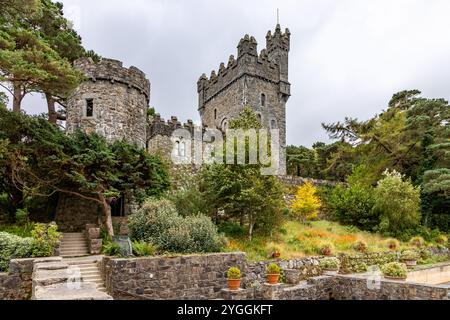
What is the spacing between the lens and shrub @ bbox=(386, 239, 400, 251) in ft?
59.1

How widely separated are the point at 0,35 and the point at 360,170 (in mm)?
24537

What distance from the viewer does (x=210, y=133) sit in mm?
26750

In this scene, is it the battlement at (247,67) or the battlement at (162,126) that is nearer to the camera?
the battlement at (162,126)

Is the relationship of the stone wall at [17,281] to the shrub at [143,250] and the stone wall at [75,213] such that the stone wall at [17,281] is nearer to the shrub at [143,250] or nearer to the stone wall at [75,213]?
the shrub at [143,250]

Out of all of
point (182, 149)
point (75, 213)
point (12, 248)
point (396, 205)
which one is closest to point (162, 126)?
point (182, 149)

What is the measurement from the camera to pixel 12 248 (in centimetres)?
1016

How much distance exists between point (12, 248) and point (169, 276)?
15.5 feet

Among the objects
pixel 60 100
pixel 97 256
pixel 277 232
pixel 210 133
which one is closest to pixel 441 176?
pixel 277 232

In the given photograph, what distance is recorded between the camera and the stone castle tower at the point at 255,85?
28250 mm

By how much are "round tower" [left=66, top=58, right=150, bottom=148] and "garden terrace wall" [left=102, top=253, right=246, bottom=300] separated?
7.91 metres

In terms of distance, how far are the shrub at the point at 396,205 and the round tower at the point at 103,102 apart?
49.4 feet

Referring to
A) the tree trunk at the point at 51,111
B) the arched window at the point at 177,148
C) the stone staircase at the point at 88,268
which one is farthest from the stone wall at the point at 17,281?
the arched window at the point at 177,148

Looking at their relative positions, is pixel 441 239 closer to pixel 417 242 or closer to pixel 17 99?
pixel 417 242
